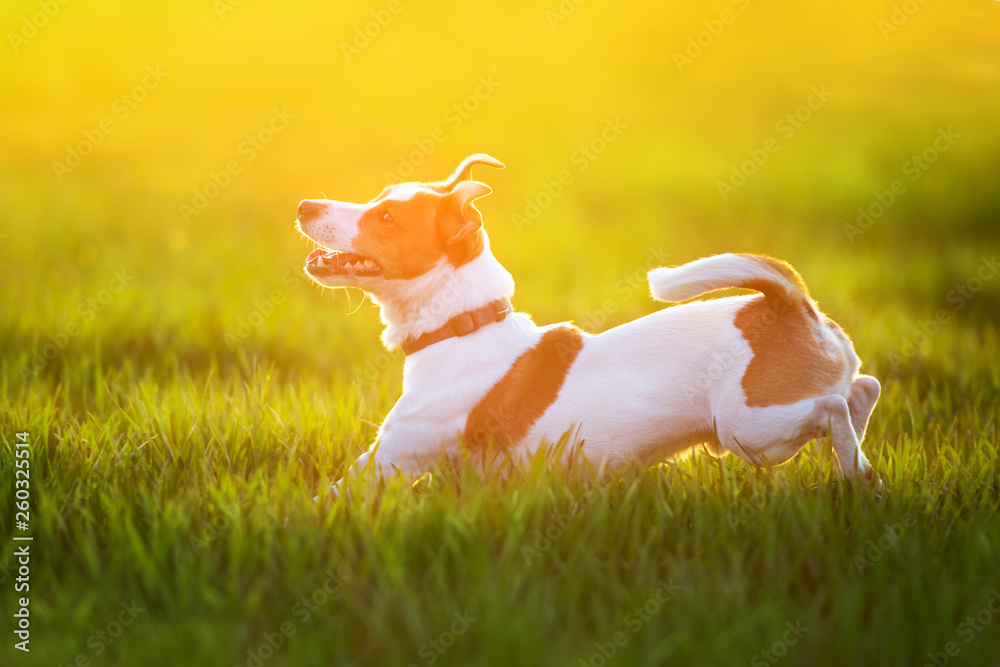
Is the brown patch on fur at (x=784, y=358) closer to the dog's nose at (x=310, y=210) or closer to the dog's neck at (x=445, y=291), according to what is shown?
the dog's neck at (x=445, y=291)

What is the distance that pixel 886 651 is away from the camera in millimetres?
2477

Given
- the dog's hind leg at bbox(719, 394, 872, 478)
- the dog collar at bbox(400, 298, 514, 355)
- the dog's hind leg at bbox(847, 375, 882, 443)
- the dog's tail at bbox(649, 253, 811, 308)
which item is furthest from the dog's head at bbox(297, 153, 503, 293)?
the dog's hind leg at bbox(847, 375, 882, 443)


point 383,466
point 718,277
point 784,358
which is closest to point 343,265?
point 383,466

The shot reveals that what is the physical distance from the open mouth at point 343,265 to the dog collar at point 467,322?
383 mm

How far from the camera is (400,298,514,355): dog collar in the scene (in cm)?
378

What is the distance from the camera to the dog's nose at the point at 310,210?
12.9 feet

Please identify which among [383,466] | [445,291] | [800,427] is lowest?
[800,427]

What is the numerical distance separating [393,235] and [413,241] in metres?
0.10

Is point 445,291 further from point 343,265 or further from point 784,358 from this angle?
point 784,358

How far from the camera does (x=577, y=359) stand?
3.73 metres

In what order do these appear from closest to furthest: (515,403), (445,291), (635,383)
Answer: (635,383)
(515,403)
(445,291)

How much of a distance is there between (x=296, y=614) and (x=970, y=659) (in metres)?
2.06

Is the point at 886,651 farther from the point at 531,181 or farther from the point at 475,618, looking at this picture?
the point at 531,181

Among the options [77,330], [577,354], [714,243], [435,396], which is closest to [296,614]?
[435,396]
